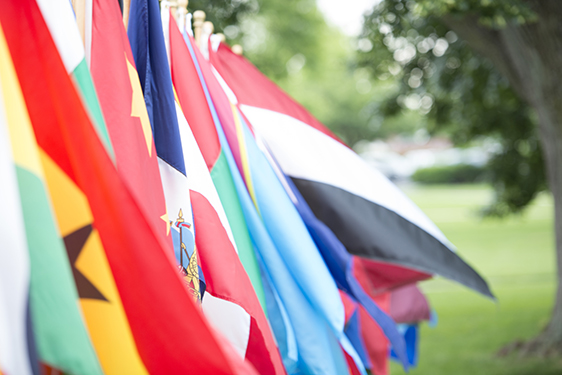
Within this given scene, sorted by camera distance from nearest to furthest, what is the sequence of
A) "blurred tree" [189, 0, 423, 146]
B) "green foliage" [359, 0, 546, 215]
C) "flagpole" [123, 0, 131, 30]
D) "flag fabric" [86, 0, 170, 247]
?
"flag fabric" [86, 0, 170, 247] → "flagpole" [123, 0, 131, 30] → "blurred tree" [189, 0, 423, 146] → "green foliage" [359, 0, 546, 215]

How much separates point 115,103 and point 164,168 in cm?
30

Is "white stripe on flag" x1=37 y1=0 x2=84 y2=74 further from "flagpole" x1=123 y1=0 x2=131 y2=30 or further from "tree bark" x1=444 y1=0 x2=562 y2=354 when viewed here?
"tree bark" x1=444 y1=0 x2=562 y2=354

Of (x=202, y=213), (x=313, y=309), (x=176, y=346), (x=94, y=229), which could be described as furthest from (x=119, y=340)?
(x=313, y=309)

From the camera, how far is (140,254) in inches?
55.7

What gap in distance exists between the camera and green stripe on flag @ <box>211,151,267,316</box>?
7.11ft

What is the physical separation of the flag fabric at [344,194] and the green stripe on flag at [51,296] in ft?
4.86

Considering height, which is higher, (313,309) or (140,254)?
(140,254)

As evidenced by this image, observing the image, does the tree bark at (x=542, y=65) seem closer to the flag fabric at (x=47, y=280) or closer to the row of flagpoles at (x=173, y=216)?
the row of flagpoles at (x=173, y=216)

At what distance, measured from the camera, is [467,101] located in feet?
26.4

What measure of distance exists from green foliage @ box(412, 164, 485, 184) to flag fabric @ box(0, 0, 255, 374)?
4119 centimetres

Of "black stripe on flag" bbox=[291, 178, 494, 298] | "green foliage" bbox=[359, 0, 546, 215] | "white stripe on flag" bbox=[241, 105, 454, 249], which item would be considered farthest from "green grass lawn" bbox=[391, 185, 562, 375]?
"white stripe on flag" bbox=[241, 105, 454, 249]

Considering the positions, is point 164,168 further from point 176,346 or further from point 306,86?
point 306,86

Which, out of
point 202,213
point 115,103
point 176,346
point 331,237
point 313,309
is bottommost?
point 313,309

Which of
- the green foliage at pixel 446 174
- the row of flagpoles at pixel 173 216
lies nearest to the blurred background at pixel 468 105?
the row of flagpoles at pixel 173 216
